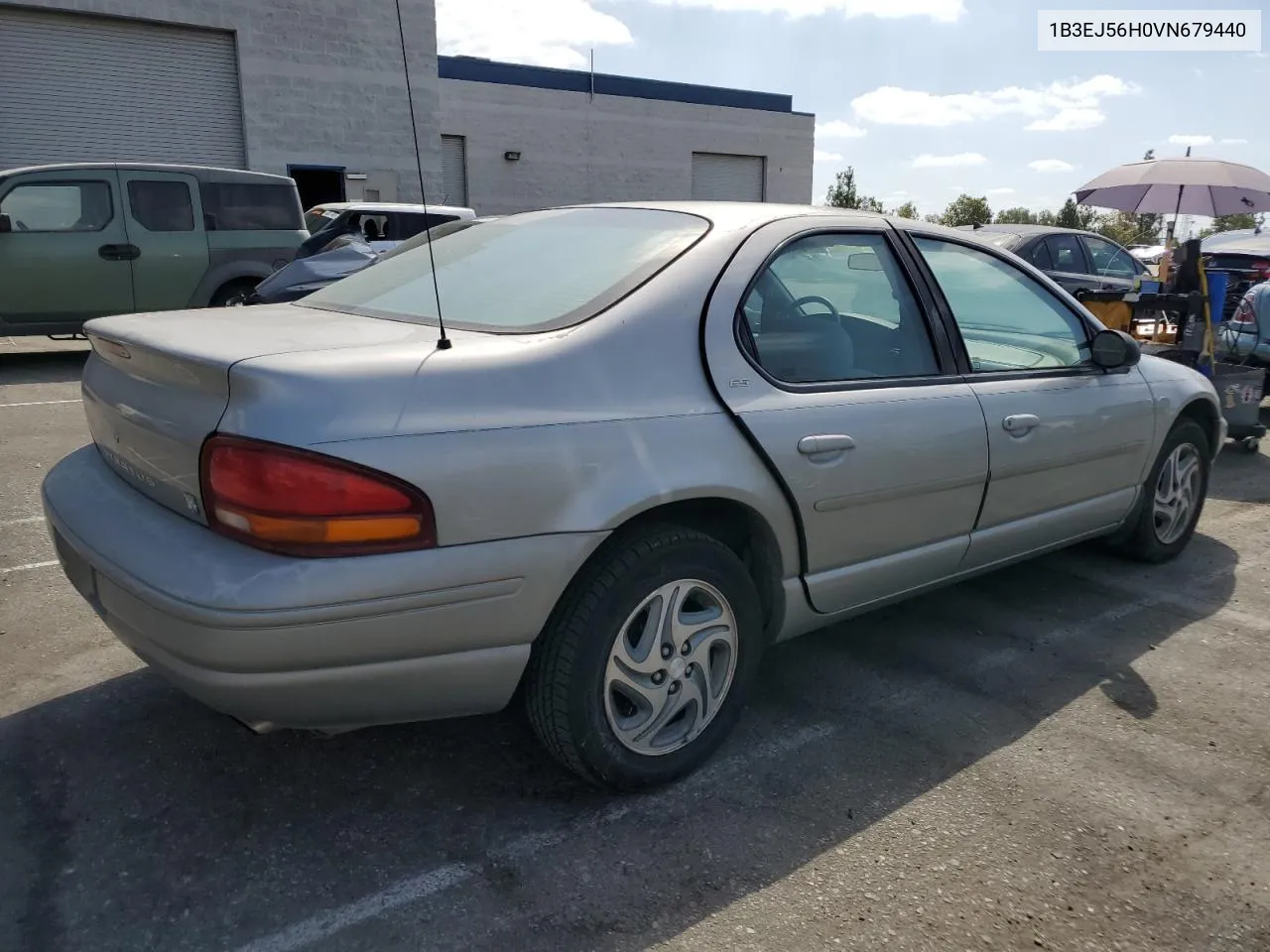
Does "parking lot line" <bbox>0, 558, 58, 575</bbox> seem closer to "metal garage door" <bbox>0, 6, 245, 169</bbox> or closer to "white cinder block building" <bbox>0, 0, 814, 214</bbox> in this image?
"white cinder block building" <bbox>0, 0, 814, 214</bbox>

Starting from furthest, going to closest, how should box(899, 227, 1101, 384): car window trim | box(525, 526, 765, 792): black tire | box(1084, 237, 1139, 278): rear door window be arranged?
box(1084, 237, 1139, 278): rear door window → box(899, 227, 1101, 384): car window trim → box(525, 526, 765, 792): black tire

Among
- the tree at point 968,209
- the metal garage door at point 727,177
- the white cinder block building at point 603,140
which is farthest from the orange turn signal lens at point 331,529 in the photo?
the tree at point 968,209

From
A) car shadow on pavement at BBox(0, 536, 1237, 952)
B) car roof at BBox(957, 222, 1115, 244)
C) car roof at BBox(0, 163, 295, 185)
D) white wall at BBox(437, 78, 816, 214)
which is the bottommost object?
car shadow on pavement at BBox(0, 536, 1237, 952)

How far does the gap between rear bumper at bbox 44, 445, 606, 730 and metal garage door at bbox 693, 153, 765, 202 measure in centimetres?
2951

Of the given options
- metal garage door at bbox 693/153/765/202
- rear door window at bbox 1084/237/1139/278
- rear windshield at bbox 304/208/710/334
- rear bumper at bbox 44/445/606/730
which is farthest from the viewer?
metal garage door at bbox 693/153/765/202

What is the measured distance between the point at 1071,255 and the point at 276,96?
47.4ft

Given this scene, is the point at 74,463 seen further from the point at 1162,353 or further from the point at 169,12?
the point at 169,12

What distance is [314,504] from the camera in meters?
2.02

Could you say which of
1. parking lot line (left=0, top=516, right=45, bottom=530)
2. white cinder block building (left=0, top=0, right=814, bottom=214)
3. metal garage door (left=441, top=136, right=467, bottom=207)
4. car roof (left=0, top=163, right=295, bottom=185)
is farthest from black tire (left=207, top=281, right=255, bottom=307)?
Answer: metal garage door (left=441, top=136, right=467, bottom=207)

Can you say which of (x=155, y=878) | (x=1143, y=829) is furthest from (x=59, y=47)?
(x=1143, y=829)

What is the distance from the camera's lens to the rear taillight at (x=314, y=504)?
2016 mm

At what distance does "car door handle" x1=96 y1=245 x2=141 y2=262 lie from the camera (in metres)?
9.47

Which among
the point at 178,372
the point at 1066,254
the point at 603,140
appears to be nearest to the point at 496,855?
the point at 178,372

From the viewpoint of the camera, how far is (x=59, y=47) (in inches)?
639
